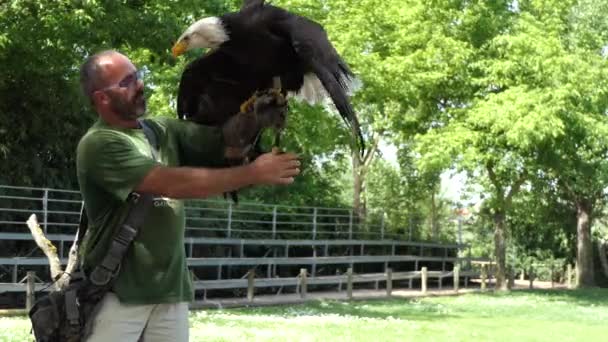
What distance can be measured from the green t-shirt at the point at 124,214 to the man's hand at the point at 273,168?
1.27 feet

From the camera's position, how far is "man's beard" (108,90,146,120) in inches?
123

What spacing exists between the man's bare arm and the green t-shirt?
6 centimetres

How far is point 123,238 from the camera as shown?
10.1ft

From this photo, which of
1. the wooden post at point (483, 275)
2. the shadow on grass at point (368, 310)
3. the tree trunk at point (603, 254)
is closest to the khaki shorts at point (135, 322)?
the shadow on grass at point (368, 310)

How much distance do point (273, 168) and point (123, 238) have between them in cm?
65

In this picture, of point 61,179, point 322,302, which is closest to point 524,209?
point 322,302

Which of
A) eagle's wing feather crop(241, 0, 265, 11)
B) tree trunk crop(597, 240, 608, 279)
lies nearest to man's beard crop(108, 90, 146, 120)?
eagle's wing feather crop(241, 0, 265, 11)

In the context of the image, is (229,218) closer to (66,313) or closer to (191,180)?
(66,313)

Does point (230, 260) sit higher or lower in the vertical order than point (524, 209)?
lower

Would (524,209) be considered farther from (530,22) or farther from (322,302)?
(322,302)

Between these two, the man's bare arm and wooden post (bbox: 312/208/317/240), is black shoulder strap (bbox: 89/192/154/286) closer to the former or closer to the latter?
the man's bare arm

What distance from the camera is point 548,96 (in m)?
21.5

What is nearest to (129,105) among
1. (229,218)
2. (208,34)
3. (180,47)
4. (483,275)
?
(208,34)

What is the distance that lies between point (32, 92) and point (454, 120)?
12447 millimetres
